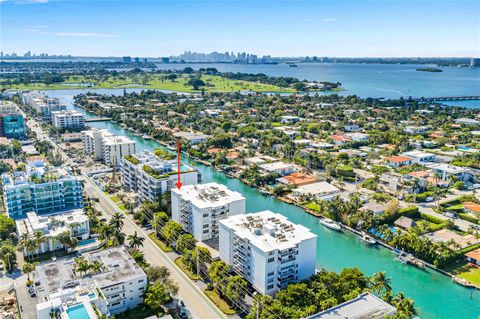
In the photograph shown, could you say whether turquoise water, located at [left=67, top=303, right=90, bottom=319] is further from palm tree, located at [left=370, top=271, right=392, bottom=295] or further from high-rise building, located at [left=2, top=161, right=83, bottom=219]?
high-rise building, located at [left=2, top=161, right=83, bottom=219]

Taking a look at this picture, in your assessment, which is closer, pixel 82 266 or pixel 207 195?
pixel 82 266

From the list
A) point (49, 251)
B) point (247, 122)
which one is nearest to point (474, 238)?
point (49, 251)

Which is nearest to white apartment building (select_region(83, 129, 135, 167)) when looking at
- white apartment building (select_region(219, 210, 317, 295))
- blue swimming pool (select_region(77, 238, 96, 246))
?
blue swimming pool (select_region(77, 238, 96, 246))

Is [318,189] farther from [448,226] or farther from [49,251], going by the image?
[49,251]

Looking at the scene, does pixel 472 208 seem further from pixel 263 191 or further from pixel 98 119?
pixel 98 119

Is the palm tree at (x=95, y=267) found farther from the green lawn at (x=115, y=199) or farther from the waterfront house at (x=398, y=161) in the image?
the waterfront house at (x=398, y=161)

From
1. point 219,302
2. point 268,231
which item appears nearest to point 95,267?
point 219,302
